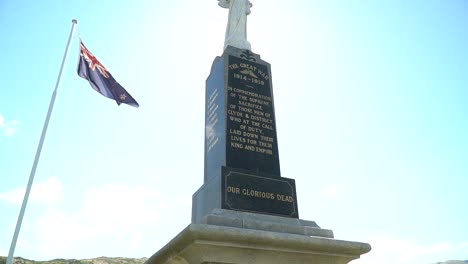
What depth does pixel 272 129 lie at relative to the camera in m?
8.32

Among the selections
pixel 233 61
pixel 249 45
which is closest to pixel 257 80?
pixel 233 61

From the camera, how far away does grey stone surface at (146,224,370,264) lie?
504 centimetres

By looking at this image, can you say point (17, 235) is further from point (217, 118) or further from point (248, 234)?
point (248, 234)

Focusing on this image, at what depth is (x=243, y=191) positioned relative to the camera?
687 cm

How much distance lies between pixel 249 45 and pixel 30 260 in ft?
192

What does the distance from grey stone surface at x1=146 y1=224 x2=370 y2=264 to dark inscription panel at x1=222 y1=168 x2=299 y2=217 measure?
1.27 metres

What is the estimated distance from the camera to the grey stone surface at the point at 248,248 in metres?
5.04

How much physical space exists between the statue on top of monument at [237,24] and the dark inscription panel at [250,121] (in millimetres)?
814

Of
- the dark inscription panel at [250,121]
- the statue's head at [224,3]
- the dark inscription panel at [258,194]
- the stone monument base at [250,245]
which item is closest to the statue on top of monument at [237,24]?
the statue's head at [224,3]

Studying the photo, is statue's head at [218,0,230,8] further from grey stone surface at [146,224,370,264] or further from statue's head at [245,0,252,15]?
grey stone surface at [146,224,370,264]

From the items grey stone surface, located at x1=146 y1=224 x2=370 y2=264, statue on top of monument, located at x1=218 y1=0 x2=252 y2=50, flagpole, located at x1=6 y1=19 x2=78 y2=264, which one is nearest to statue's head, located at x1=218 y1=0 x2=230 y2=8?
statue on top of monument, located at x1=218 y1=0 x2=252 y2=50

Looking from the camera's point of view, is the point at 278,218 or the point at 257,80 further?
the point at 257,80

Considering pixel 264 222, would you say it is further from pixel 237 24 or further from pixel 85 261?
pixel 85 261

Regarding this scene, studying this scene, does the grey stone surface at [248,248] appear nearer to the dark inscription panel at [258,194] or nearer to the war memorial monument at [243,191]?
the war memorial monument at [243,191]
